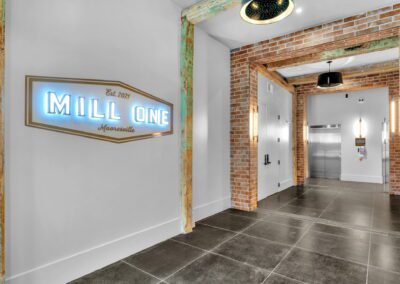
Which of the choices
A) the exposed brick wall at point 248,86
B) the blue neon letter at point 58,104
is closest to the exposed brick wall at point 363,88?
the exposed brick wall at point 248,86

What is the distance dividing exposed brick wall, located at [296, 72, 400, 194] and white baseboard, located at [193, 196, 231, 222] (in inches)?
165

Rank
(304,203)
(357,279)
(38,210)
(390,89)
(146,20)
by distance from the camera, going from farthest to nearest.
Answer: (390,89), (304,203), (146,20), (357,279), (38,210)

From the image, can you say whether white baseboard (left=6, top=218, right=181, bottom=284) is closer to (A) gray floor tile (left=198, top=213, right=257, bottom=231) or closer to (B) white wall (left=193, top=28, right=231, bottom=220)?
(A) gray floor tile (left=198, top=213, right=257, bottom=231)

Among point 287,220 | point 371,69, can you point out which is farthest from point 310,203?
point 371,69

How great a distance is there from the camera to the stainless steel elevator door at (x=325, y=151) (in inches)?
342

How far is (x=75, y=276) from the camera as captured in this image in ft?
8.07

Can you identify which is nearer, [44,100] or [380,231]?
[44,100]

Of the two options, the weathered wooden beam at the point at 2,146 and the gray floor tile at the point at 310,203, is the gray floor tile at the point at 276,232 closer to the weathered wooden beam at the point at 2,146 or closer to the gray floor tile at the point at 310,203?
the gray floor tile at the point at 310,203

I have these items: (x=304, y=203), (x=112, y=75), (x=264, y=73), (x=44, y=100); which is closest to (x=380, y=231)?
(x=304, y=203)

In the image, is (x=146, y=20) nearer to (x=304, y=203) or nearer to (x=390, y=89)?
(x=304, y=203)

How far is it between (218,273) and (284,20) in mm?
3852

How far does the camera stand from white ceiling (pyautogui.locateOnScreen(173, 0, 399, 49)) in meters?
3.51

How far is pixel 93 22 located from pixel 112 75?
586 mm

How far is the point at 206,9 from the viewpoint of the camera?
346cm
